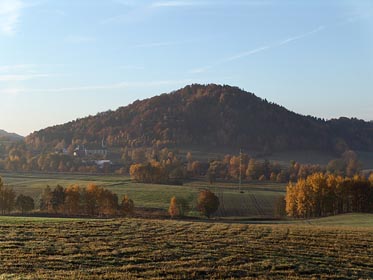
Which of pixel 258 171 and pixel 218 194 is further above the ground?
pixel 258 171

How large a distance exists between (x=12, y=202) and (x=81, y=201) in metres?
11.0

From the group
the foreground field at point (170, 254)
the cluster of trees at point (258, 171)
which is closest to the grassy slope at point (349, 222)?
the foreground field at point (170, 254)

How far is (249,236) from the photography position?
29.5 metres

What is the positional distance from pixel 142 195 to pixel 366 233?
5959 centimetres

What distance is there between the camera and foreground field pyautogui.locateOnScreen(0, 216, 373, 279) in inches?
675

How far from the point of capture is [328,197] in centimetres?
8206

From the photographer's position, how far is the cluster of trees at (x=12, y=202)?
74812 mm

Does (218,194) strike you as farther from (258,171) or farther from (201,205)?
(258,171)

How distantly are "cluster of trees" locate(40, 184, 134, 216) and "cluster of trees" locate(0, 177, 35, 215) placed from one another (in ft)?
8.70

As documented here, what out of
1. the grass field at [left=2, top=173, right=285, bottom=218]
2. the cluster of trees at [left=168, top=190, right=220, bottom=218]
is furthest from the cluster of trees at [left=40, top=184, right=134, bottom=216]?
the cluster of trees at [left=168, top=190, right=220, bottom=218]

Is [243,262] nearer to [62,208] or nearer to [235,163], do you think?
[62,208]

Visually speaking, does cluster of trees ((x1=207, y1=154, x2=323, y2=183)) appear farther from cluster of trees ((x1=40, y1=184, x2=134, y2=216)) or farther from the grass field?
cluster of trees ((x1=40, y1=184, x2=134, y2=216))

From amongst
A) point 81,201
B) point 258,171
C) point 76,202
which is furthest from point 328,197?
point 258,171

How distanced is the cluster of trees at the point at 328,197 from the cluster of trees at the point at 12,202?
43.1 meters
